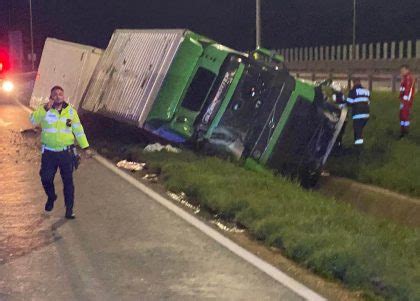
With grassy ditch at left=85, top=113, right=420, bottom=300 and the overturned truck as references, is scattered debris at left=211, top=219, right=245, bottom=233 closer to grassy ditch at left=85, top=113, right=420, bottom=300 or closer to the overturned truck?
grassy ditch at left=85, top=113, right=420, bottom=300

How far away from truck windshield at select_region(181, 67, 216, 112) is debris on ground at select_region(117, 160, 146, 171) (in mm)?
1339

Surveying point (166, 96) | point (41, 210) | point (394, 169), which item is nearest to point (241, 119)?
point (166, 96)

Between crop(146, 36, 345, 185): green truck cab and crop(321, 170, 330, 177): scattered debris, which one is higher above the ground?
crop(146, 36, 345, 185): green truck cab

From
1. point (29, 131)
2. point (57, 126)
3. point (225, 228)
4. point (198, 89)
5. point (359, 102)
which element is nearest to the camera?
point (225, 228)

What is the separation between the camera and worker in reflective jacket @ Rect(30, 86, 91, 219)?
9055 millimetres

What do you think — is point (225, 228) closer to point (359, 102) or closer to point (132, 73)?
point (359, 102)

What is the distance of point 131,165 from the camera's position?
13.7 meters

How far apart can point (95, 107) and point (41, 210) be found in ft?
26.9

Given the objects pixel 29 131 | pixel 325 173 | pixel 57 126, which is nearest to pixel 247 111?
pixel 325 173

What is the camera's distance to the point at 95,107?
695 inches

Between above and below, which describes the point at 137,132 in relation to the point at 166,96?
below

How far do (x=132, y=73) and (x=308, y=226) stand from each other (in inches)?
328

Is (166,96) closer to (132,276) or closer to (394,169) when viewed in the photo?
(394,169)

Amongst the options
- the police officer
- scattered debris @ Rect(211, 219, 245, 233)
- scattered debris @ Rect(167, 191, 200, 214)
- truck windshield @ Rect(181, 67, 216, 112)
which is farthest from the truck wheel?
scattered debris @ Rect(211, 219, 245, 233)
